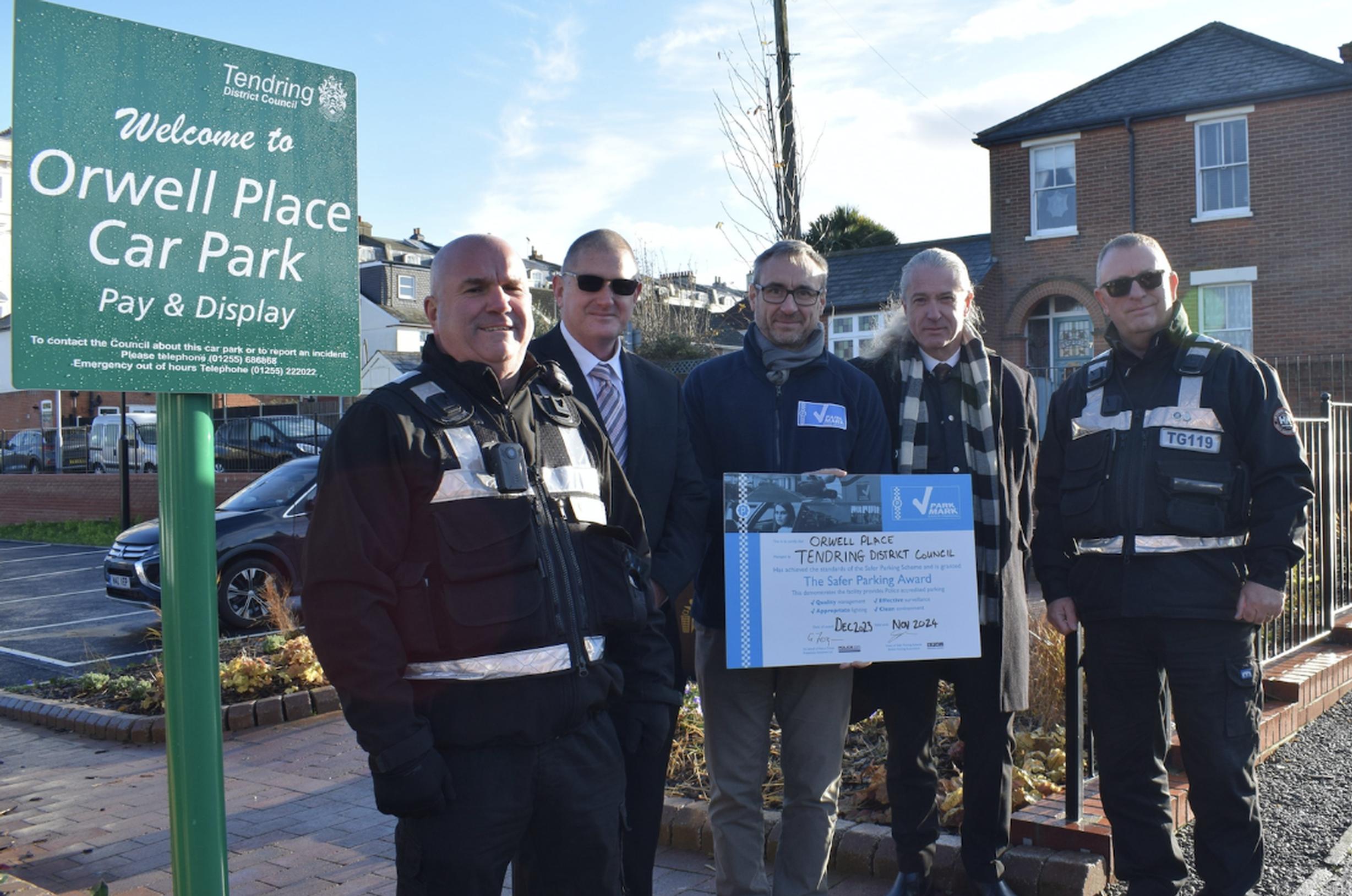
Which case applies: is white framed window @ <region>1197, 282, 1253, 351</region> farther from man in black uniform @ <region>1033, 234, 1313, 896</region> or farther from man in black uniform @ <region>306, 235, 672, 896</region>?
man in black uniform @ <region>306, 235, 672, 896</region>

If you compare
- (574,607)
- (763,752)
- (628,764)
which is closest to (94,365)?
(574,607)

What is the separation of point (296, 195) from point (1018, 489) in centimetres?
270

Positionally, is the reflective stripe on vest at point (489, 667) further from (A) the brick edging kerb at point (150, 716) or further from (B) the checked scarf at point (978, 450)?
(A) the brick edging kerb at point (150, 716)

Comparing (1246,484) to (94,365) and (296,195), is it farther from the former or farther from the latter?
(94,365)

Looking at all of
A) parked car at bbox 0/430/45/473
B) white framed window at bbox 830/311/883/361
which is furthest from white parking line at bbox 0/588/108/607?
parked car at bbox 0/430/45/473

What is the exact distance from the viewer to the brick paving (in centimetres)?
446

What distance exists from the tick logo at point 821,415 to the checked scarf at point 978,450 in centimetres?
31

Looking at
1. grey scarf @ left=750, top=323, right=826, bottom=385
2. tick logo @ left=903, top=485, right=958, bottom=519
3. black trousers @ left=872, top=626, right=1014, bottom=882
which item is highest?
grey scarf @ left=750, top=323, right=826, bottom=385

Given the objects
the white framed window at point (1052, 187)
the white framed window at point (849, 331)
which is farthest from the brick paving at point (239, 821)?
the white framed window at point (1052, 187)

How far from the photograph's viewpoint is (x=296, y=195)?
289 cm

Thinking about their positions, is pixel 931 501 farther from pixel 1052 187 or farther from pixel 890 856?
pixel 1052 187

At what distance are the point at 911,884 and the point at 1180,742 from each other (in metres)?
1.07

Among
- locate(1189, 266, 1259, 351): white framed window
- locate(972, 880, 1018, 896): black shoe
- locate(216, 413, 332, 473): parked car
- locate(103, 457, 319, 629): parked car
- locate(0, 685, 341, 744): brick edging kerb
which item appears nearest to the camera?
locate(972, 880, 1018, 896): black shoe

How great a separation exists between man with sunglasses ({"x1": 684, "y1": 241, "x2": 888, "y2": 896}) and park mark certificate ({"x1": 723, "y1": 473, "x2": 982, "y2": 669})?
0.38 feet
